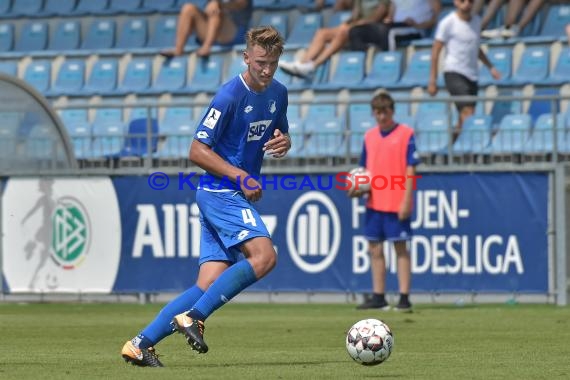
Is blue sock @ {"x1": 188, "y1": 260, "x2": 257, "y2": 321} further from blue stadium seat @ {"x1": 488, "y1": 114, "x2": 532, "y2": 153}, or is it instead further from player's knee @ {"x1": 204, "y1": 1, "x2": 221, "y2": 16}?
player's knee @ {"x1": 204, "y1": 1, "x2": 221, "y2": 16}

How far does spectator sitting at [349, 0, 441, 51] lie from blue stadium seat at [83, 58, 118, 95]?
13.3 feet

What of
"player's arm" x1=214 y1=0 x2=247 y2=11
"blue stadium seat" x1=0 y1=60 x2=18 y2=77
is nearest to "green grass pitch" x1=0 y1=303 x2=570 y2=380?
"player's arm" x1=214 y1=0 x2=247 y2=11

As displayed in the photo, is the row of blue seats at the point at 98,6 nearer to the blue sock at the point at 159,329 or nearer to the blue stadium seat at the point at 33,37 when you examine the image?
the blue stadium seat at the point at 33,37

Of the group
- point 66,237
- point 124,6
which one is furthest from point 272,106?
point 124,6

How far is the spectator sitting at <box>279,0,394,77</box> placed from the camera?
66.6ft

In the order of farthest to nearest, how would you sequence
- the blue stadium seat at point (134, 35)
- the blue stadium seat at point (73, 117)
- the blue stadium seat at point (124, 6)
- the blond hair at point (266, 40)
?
1. the blue stadium seat at point (124, 6)
2. the blue stadium seat at point (134, 35)
3. the blue stadium seat at point (73, 117)
4. the blond hair at point (266, 40)

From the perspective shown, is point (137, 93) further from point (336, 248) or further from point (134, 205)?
point (336, 248)

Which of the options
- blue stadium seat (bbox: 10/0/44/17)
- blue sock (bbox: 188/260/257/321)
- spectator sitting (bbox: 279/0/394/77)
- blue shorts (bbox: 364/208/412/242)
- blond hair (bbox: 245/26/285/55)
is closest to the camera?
blue sock (bbox: 188/260/257/321)

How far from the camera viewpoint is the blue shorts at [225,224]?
8.65 m

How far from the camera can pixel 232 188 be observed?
28.8 ft

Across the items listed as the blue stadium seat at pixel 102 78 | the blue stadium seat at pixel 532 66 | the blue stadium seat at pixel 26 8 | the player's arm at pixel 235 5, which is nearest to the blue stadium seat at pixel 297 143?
the blue stadium seat at pixel 532 66

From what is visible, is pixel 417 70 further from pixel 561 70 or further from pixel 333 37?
pixel 561 70

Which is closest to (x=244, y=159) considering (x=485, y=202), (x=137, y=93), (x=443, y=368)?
(x=443, y=368)

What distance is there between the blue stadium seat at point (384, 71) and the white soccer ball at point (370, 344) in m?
11.2
